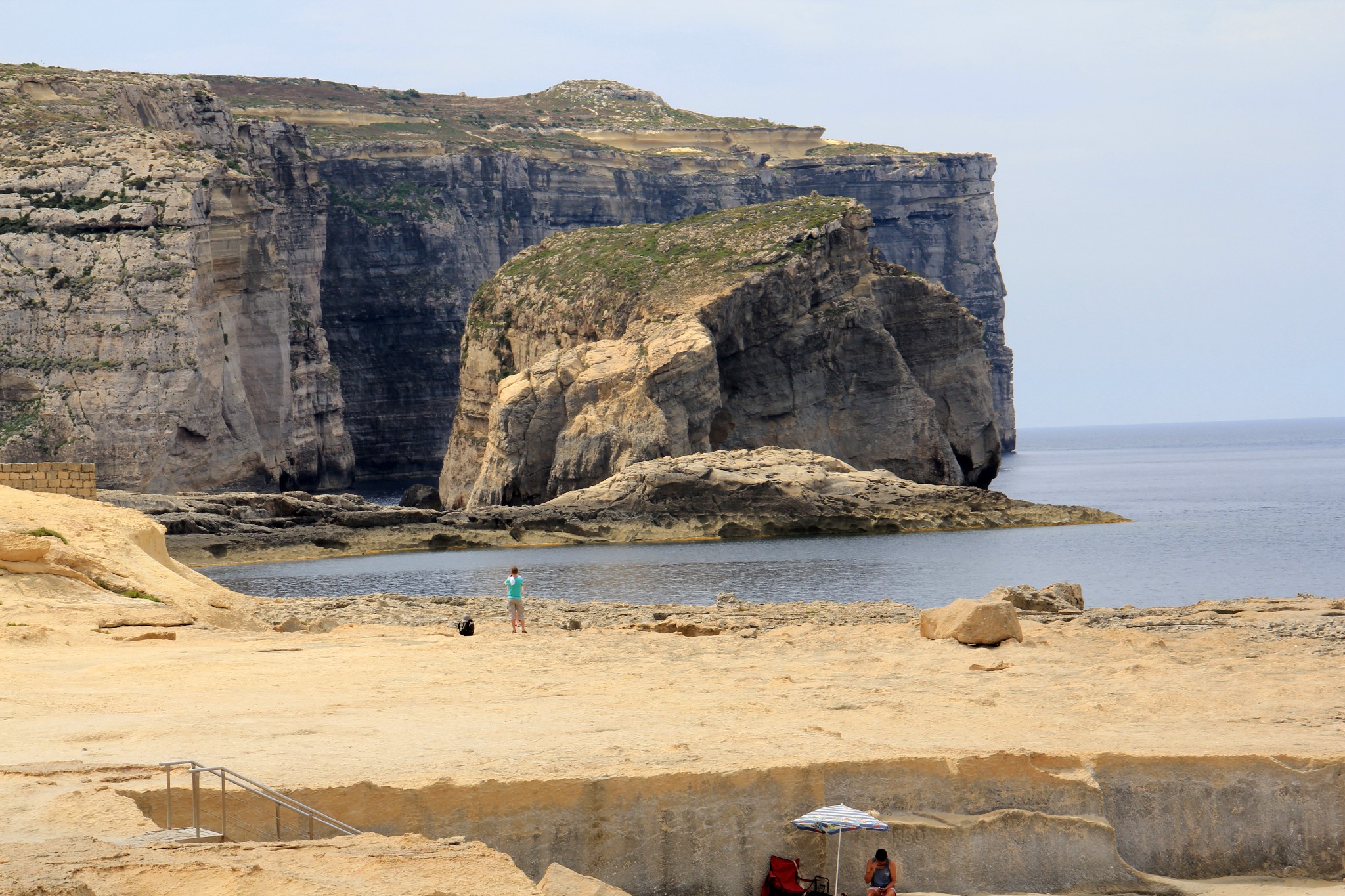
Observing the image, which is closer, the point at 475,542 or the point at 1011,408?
the point at 475,542

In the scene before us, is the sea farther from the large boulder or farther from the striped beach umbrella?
the striped beach umbrella

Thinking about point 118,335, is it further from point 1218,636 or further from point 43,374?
point 1218,636

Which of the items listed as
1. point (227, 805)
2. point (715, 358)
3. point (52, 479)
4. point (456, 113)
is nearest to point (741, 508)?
point (715, 358)

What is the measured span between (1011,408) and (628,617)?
139 metres

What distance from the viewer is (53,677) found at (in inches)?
655

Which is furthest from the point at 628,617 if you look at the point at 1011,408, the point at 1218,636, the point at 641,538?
the point at 1011,408

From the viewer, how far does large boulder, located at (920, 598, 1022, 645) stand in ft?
71.0

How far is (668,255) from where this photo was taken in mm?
76312

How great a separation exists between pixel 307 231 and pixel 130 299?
3604 centimetres

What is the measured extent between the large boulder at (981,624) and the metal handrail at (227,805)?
12.3 m

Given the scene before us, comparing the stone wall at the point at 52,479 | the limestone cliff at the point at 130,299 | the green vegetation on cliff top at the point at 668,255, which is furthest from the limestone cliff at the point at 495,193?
the stone wall at the point at 52,479

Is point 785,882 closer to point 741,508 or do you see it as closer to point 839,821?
point 839,821

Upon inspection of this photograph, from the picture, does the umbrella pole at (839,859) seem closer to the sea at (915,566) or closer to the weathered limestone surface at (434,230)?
the sea at (915,566)

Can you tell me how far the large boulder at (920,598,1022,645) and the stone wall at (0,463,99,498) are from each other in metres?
17.1
